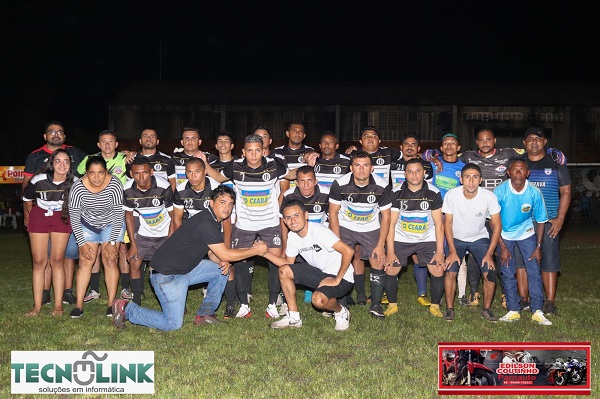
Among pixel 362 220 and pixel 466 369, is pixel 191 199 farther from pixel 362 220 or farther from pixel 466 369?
pixel 466 369

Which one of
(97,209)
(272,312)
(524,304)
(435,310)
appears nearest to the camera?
(97,209)

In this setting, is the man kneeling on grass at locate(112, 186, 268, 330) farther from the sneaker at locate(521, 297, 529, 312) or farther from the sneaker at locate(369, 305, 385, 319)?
the sneaker at locate(521, 297, 529, 312)

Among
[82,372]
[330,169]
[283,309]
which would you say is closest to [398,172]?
[330,169]

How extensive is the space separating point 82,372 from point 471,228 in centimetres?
474

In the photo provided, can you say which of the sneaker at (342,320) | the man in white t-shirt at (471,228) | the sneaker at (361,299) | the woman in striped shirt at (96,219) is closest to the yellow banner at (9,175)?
the woman in striped shirt at (96,219)

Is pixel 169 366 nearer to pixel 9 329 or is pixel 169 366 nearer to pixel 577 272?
pixel 9 329

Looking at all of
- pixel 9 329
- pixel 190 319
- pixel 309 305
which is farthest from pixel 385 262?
pixel 9 329

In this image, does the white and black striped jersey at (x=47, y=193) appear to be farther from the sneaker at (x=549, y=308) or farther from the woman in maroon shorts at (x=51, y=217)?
the sneaker at (x=549, y=308)

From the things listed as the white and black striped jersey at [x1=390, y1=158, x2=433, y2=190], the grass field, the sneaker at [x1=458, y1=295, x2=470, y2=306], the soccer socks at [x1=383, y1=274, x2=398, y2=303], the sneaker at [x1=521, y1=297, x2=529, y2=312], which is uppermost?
the white and black striped jersey at [x1=390, y1=158, x2=433, y2=190]

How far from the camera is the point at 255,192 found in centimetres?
822

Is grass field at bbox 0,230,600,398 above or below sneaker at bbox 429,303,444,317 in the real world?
below

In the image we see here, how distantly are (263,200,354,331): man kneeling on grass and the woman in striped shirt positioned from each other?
1.85m

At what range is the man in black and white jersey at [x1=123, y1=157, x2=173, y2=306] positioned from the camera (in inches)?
323

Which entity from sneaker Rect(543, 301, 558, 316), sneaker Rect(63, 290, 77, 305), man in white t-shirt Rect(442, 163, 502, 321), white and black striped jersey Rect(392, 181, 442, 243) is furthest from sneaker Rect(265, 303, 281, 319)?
sneaker Rect(543, 301, 558, 316)
